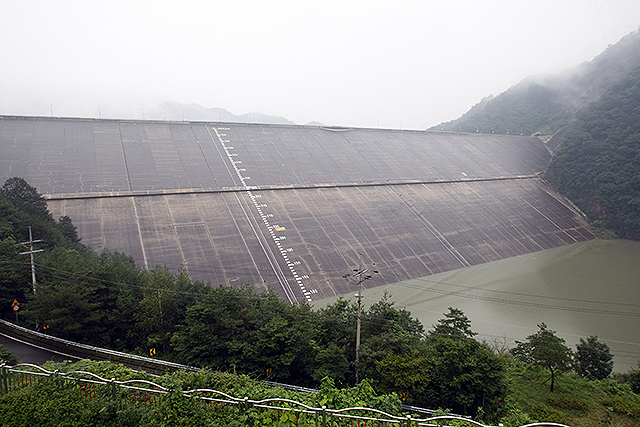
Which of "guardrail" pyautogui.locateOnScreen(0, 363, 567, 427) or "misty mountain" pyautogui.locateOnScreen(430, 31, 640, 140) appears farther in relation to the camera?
"misty mountain" pyautogui.locateOnScreen(430, 31, 640, 140)

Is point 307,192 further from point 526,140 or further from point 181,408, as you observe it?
point 526,140

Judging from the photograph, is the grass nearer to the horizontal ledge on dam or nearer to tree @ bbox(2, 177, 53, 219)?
the horizontal ledge on dam

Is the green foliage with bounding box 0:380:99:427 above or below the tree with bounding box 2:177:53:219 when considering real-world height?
below

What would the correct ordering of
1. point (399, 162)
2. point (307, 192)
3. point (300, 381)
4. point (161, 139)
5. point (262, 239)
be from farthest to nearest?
point (399, 162) < point (161, 139) < point (307, 192) < point (262, 239) < point (300, 381)

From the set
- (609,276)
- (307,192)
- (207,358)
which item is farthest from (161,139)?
(609,276)

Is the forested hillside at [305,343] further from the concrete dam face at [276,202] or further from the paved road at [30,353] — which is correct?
the concrete dam face at [276,202]

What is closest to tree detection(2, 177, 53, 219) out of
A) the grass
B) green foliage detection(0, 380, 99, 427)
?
green foliage detection(0, 380, 99, 427)

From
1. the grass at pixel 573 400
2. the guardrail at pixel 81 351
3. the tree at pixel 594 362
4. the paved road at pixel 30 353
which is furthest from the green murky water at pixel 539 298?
the paved road at pixel 30 353
